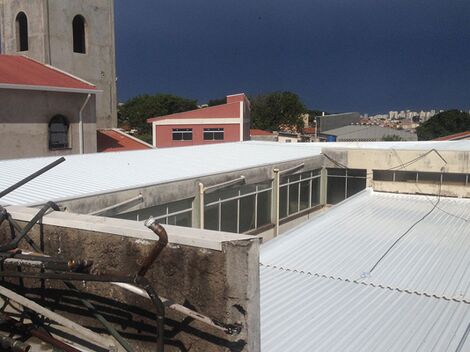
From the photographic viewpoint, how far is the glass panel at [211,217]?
1944 centimetres

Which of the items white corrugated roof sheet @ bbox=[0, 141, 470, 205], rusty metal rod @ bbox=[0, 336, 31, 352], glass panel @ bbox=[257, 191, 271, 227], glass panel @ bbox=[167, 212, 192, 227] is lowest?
glass panel @ bbox=[257, 191, 271, 227]

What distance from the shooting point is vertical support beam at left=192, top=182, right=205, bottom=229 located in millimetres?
18062

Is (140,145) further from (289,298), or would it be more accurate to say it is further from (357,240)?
(289,298)

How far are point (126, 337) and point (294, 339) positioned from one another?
3.73m

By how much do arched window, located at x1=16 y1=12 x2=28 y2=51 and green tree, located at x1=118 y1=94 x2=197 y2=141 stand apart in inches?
2227

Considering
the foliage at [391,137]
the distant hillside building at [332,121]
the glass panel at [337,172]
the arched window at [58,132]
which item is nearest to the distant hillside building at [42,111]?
the arched window at [58,132]

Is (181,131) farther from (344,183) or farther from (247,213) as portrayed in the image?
(247,213)

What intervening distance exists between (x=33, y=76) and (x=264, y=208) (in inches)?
643

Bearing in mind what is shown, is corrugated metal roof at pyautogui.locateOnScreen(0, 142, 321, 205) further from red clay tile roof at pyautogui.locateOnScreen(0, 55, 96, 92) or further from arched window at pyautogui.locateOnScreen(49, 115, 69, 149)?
red clay tile roof at pyautogui.locateOnScreen(0, 55, 96, 92)

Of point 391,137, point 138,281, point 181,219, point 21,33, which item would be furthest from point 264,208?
point 391,137

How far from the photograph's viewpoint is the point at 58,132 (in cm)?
3050

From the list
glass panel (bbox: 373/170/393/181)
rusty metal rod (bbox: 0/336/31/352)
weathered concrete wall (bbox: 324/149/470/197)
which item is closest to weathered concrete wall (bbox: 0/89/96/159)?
weathered concrete wall (bbox: 324/149/470/197)

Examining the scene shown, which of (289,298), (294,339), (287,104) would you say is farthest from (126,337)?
(287,104)

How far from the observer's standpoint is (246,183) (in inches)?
846
